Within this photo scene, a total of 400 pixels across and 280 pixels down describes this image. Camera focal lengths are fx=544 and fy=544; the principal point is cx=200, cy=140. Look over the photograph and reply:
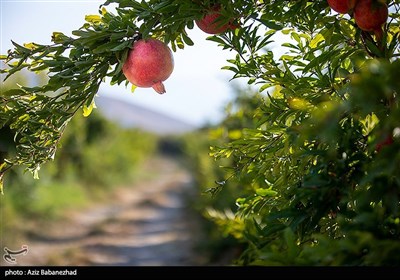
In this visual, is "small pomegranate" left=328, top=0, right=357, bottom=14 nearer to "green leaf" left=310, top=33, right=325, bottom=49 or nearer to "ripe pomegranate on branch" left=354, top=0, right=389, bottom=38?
"ripe pomegranate on branch" left=354, top=0, right=389, bottom=38

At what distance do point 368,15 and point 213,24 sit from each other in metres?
0.34

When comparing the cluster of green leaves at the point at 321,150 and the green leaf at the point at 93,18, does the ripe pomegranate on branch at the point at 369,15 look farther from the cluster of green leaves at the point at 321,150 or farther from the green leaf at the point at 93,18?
the green leaf at the point at 93,18

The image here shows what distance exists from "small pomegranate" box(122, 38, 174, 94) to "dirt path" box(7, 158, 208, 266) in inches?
204

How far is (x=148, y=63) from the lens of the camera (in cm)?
116

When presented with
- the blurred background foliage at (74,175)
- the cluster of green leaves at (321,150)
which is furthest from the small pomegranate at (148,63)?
the blurred background foliage at (74,175)

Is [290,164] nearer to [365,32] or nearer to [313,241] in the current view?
[313,241]

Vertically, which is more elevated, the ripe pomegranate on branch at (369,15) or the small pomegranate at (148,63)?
the small pomegranate at (148,63)

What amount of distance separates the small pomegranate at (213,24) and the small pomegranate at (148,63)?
0.31 ft

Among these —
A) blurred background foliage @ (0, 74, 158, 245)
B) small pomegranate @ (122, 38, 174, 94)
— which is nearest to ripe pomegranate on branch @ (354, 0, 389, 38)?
small pomegranate @ (122, 38, 174, 94)

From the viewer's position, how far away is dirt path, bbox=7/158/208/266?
654 cm

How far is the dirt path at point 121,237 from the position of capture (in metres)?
6.54

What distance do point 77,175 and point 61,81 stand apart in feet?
35.5
